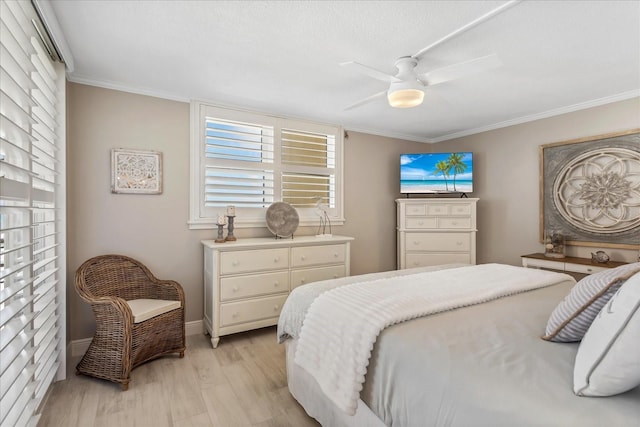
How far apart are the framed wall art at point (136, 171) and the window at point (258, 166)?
33 centimetres

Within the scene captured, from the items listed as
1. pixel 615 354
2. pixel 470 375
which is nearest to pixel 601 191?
pixel 615 354

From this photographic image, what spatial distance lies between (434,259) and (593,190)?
174cm

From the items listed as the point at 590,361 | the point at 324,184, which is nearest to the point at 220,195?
the point at 324,184

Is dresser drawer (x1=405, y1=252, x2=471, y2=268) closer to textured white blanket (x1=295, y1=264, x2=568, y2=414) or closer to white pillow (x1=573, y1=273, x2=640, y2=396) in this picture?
textured white blanket (x1=295, y1=264, x2=568, y2=414)

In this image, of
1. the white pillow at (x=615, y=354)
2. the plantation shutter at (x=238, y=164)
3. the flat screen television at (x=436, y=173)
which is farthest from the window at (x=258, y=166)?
the white pillow at (x=615, y=354)

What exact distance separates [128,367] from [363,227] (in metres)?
2.94

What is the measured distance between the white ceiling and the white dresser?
146cm

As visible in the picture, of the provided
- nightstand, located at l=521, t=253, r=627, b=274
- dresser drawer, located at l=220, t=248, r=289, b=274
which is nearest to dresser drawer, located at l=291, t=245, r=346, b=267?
dresser drawer, located at l=220, t=248, r=289, b=274

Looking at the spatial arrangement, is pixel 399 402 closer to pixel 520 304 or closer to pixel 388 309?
pixel 388 309

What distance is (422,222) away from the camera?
4.12 metres

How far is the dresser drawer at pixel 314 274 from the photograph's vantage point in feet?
10.6

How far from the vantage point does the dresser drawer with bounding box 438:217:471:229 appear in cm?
398

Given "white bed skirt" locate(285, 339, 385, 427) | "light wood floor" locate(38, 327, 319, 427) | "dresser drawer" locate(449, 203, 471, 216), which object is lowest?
"light wood floor" locate(38, 327, 319, 427)

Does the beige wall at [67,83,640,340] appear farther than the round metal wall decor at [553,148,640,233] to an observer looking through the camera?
No
